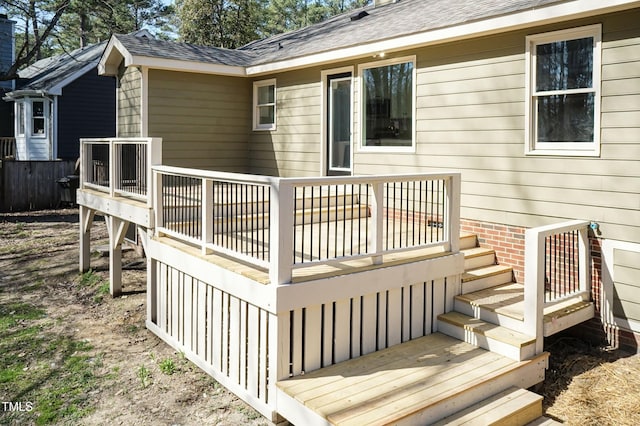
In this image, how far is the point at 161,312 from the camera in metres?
6.36

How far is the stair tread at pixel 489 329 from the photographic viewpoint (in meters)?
4.66

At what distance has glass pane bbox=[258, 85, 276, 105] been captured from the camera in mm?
10210

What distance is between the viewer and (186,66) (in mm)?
9344

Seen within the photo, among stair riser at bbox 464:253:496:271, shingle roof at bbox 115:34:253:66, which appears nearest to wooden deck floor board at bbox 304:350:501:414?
stair riser at bbox 464:253:496:271

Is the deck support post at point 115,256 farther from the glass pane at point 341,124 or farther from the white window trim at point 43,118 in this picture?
the white window trim at point 43,118

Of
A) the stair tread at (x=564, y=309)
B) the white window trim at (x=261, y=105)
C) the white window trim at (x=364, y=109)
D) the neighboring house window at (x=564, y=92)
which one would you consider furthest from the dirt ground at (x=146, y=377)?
the white window trim at (x=261, y=105)

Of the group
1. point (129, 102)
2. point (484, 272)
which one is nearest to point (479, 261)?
point (484, 272)

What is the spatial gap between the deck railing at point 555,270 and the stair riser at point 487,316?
0.11 meters

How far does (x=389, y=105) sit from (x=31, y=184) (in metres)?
12.0

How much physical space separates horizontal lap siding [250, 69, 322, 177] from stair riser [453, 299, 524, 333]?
4309mm

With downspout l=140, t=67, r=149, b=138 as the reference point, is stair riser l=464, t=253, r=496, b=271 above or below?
below

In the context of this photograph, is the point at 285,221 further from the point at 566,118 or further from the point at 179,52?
the point at 179,52

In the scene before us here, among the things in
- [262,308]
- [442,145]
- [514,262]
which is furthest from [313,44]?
[262,308]

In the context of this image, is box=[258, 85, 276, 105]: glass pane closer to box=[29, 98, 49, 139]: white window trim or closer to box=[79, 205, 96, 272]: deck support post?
box=[79, 205, 96, 272]: deck support post
